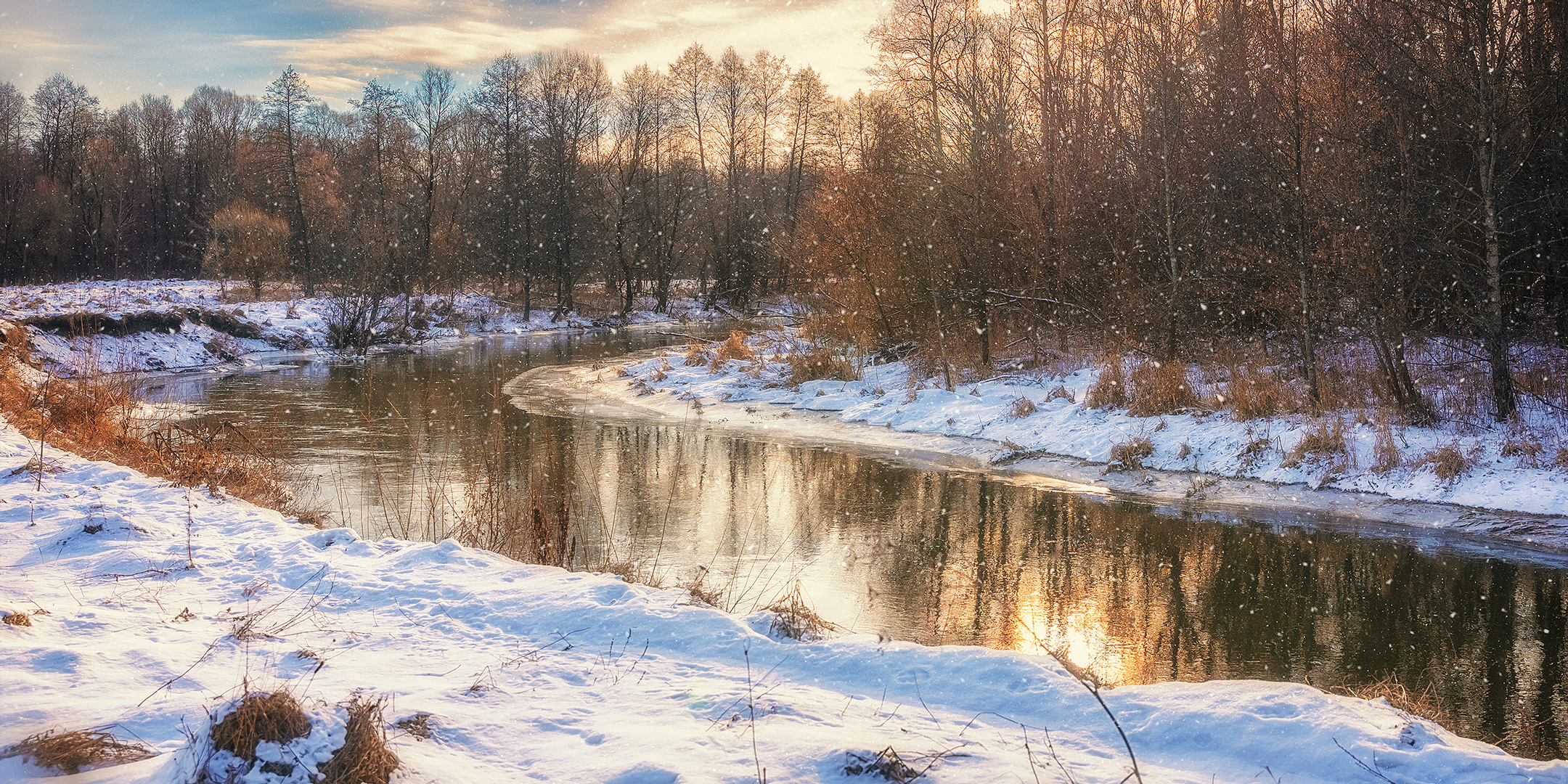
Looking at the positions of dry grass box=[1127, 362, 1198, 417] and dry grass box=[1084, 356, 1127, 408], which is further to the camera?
dry grass box=[1084, 356, 1127, 408]

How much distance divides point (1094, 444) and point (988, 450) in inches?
60.7

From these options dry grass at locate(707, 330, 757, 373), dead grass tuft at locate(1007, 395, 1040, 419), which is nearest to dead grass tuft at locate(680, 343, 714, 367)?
dry grass at locate(707, 330, 757, 373)

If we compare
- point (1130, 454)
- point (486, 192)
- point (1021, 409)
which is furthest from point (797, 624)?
point (486, 192)

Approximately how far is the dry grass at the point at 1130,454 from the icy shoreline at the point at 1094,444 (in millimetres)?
92

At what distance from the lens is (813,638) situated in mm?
5449

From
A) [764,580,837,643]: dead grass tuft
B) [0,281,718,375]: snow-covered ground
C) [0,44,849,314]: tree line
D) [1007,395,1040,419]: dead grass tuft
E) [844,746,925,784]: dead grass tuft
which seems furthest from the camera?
[0,44,849,314]: tree line

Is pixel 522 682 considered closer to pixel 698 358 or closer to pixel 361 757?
pixel 361 757

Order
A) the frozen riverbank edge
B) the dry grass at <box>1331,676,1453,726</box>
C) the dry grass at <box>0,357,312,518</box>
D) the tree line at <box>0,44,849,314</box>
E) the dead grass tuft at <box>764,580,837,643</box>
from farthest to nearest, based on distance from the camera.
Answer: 1. the tree line at <box>0,44,849,314</box>
2. the frozen riverbank edge
3. the dry grass at <box>0,357,312,518</box>
4. the dead grass tuft at <box>764,580,837,643</box>
5. the dry grass at <box>1331,676,1453,726</box>

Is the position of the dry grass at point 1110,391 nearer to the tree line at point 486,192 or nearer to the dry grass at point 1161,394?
the dry grass at point 1161,394

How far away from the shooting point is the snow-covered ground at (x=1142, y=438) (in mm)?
10055

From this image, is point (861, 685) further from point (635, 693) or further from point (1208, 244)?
point (1208, 244)

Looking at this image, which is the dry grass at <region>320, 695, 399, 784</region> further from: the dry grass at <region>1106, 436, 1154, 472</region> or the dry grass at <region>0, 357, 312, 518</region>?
the dry grass at <region>1106, 436, 1154, 472</region>

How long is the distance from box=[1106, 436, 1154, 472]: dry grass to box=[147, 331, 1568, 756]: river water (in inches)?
58.7

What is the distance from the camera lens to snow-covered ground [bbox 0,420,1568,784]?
3.46 metres
